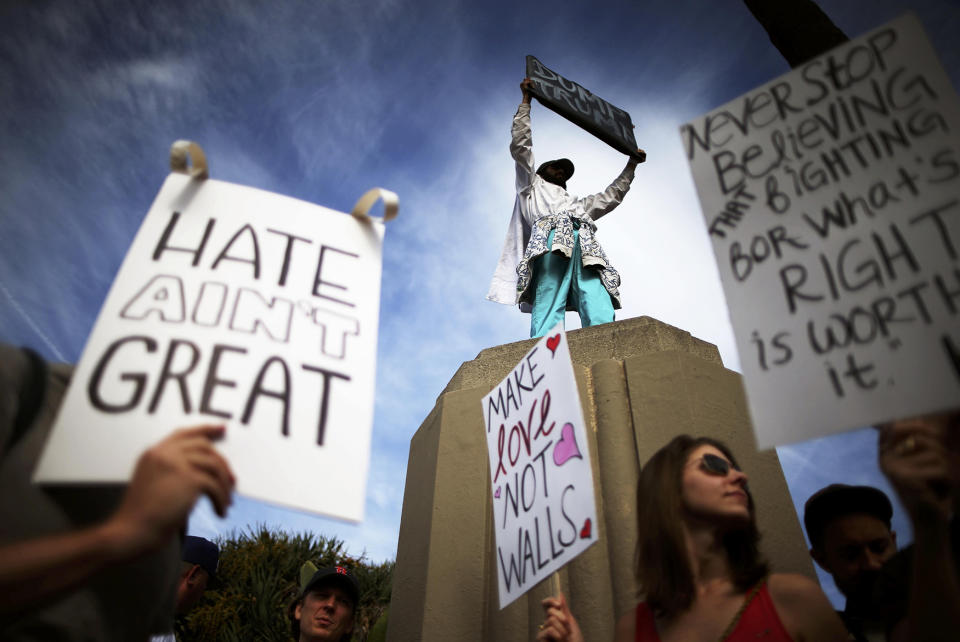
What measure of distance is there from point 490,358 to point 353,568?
6645 millimetres

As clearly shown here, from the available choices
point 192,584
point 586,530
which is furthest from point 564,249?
point 192,584

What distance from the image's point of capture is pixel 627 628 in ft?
6.13

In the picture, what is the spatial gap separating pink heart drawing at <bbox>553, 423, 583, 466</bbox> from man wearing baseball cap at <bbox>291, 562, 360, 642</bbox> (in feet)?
5.42

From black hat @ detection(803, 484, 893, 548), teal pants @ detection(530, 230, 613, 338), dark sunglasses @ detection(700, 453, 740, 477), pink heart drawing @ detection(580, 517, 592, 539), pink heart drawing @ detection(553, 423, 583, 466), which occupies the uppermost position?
teal pants @ detection(530, 230, 613, 338)

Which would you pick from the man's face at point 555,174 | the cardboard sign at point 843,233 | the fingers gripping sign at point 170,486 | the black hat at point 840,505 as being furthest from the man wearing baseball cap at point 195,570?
the man's face at point 555,174

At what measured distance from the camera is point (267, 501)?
1128mm

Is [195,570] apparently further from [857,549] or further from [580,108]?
[580,108]

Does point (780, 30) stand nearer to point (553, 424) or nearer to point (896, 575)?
point (553, 424)

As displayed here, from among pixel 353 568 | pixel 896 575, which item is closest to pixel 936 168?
pixel 896 575

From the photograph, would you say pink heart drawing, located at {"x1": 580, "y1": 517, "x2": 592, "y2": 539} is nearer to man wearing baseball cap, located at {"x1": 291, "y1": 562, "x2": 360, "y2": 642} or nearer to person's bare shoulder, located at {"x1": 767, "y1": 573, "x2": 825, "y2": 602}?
person's bare shoulder, located at {"x1": 767, "y1": 573, "x2": 825, "y2": 602}

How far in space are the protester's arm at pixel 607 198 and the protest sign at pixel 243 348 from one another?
3.32 metres

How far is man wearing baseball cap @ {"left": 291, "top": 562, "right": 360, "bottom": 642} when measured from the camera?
3.15 meters

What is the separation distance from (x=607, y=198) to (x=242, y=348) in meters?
3.89

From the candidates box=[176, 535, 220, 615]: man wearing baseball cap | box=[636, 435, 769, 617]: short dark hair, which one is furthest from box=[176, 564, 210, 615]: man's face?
box=[636, 435, 769, 617]: short dark hair
